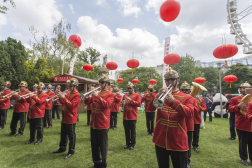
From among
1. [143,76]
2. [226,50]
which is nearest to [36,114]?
[226,50]

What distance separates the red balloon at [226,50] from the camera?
26.7 feet

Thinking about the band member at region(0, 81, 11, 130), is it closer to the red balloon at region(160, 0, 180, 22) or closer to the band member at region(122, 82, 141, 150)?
the band member at region(122, 82, 141, 150)

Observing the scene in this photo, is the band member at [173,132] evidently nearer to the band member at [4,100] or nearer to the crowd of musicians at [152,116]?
the crowd of musicians at [152,116]

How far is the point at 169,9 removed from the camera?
6742mm

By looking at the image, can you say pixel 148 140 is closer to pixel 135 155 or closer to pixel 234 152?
pixel 135 155

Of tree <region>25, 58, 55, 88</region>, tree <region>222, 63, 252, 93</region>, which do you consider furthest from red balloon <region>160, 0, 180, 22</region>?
tree <region>222, 63, 252, 93</region>

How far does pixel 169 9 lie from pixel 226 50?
14.5ft

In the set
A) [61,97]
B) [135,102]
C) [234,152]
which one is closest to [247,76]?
[234,152]

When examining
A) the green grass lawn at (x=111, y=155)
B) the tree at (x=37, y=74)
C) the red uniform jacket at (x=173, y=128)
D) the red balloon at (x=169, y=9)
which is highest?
the red balloon at (x=169, y=9)

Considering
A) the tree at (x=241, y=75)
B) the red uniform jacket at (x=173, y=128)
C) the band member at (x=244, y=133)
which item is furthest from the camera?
the tree at (x=241, y=75)

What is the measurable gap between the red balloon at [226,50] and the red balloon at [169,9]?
12.0 ft

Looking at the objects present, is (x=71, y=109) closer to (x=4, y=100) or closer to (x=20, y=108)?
(x=20, y=108)

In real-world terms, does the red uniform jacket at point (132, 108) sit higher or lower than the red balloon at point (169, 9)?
lower

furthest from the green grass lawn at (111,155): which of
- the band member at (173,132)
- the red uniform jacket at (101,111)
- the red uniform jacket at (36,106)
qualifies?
the band member at (173,132)
